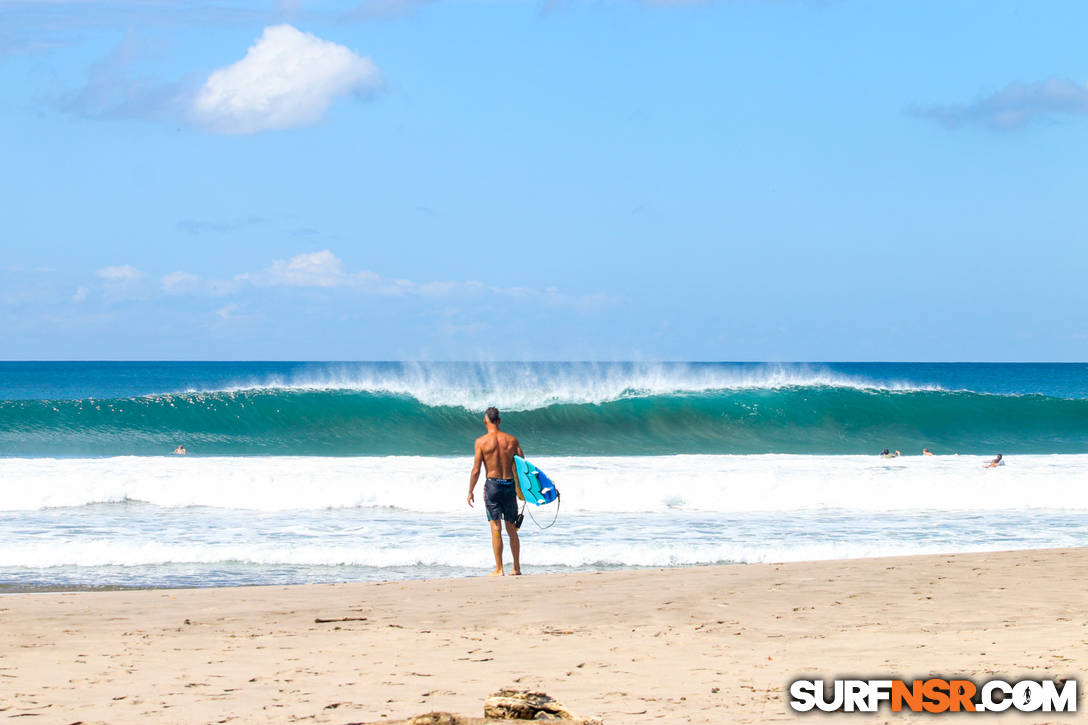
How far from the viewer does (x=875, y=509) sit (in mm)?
12016

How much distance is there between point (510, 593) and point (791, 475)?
8.47 metres

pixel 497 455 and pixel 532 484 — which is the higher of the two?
pixel 497 455

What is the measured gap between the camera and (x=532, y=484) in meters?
8.09

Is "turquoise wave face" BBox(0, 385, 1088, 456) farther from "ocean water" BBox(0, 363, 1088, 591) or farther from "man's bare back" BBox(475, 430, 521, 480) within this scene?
"man's bare back" BBox(475, 430, 521, 480)

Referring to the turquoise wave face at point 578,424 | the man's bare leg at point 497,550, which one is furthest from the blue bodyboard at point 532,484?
the turquoise wave face at point 578,424

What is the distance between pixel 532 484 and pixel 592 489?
468cm

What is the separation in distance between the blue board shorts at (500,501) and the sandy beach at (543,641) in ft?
2.48

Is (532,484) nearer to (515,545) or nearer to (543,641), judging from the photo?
(515,545)

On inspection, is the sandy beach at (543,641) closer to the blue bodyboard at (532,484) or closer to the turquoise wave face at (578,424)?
the blue bodyboard at (532,484)

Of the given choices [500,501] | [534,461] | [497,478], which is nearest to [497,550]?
[500,501]

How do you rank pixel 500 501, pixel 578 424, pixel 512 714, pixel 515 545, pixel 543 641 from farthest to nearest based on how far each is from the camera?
pixel 578 424 < pixel 500 501 < pixel 515 545 < pixel 543 641 < pixel 512 714

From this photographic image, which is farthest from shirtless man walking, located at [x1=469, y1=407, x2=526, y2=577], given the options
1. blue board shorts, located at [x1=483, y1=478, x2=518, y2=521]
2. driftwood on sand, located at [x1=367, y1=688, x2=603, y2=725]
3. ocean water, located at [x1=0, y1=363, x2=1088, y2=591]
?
driftwood on sand, located at [x1=367, y1=688, x2=603, y2=725]

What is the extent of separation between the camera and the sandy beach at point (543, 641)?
399cm

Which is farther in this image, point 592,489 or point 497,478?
point 592,489
